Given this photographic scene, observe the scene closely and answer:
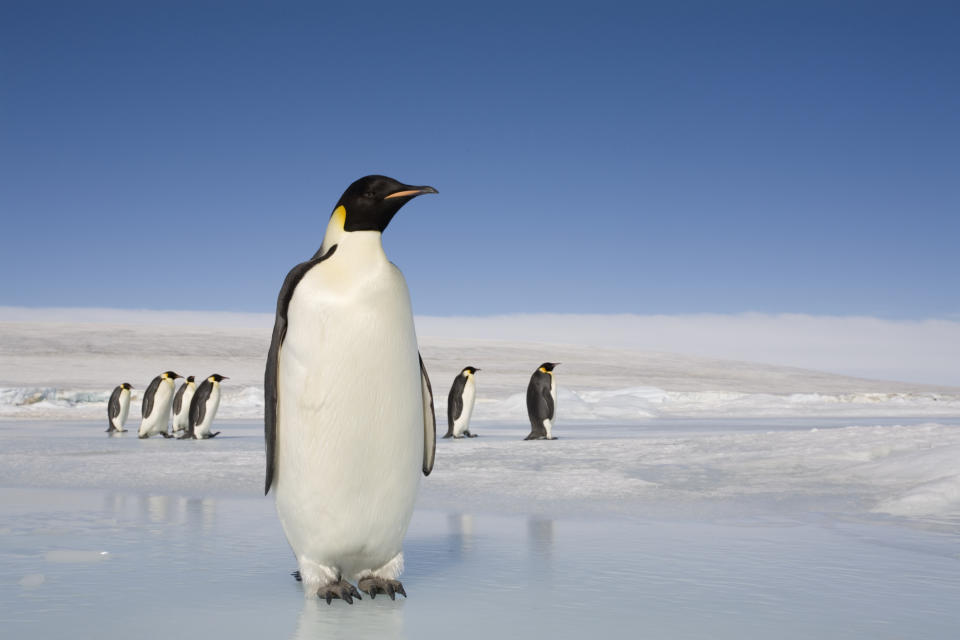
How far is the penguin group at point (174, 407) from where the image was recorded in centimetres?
1181

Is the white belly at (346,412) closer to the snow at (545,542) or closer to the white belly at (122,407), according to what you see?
the snow at (545,542)

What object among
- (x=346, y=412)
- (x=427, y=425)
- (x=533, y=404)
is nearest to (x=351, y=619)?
(x=346, y=412)

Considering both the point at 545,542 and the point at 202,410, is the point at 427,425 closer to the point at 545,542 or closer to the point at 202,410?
the point at 545,542

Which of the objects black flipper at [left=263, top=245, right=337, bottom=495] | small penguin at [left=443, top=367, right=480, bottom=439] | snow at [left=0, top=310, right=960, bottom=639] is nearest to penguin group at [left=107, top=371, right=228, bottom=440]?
snow at [left=0, top=310, right=960, bottom=639]

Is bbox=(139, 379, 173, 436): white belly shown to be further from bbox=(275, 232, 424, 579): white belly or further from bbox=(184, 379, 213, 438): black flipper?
bbox=(275, 232, 424, 579): white belly

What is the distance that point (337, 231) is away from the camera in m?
2.92

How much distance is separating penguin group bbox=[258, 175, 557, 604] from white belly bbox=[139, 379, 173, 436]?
34.1 feet

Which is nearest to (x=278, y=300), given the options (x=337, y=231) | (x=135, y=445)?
(x=337, y=231)

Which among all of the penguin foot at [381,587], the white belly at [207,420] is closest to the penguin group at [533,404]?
the white belly at [207,420]

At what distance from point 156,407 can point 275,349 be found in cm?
1059

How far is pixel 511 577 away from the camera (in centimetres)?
313

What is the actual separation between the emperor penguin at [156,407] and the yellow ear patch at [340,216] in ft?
34.7

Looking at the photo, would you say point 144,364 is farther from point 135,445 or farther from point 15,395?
point 135,445

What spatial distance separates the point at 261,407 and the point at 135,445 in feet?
33.6
